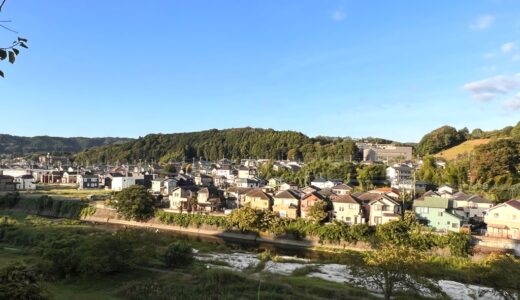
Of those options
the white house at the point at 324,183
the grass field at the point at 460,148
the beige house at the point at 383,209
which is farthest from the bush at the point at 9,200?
the grass field at the point at 460,148

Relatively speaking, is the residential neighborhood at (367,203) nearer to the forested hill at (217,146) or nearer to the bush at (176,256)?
the bush at (176,256)

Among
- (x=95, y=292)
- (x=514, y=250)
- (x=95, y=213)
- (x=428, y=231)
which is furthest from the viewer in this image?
(x=95, y=213)

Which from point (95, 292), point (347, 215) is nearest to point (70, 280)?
point (95, 292)

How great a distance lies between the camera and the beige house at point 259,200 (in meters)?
40.8

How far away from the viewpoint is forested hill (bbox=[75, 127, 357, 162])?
327 feet

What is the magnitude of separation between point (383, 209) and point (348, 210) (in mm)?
2910

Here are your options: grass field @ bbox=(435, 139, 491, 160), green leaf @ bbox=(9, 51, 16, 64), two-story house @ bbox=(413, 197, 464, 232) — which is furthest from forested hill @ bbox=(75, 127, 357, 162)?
green leaf @ bbox=(9, 51, 16, 64)

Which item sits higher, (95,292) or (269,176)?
(269,176)

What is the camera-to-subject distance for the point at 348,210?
35188mm

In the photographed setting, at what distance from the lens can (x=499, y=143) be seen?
151ft

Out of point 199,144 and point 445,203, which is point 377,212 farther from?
point 199,144

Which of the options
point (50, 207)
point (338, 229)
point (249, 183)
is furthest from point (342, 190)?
point (50, 207)

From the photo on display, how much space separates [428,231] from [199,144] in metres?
98.8

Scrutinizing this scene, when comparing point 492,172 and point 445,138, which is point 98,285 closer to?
point 492,172
